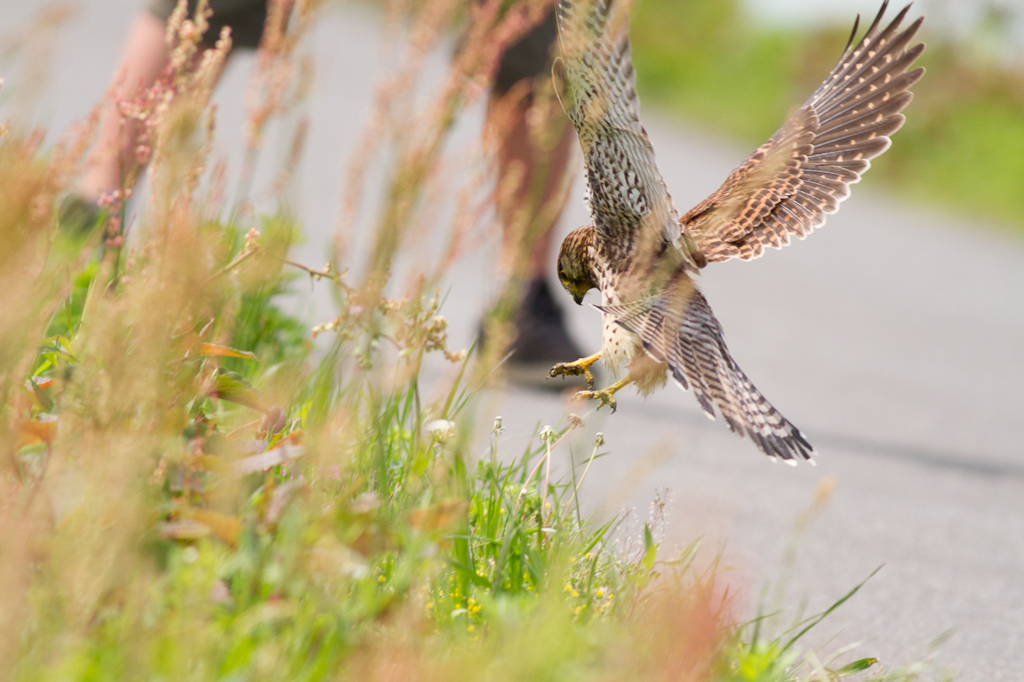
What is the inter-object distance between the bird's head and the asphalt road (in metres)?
0.27

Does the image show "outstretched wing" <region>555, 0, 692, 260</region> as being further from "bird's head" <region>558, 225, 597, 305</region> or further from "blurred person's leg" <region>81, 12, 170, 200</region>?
"blurred person's leg" <region>81, 12, 170, 200</region>

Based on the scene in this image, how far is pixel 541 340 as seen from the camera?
4.51 m

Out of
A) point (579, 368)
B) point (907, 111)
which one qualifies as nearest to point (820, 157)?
point (579, 368)

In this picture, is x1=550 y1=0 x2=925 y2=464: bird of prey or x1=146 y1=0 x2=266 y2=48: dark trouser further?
x1=146 y1=0 x2=266 y2=48: dark trouser

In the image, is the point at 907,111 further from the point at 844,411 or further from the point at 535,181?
the point at 535,181

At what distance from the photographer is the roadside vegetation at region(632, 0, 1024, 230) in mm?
14094

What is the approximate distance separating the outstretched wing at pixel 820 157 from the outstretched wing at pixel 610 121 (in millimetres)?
548

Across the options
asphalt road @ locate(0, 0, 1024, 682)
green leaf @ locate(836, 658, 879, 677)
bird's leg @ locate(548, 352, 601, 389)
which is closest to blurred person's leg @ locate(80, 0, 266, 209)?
asphalt road @ locate(0, 0, 1024, 682)

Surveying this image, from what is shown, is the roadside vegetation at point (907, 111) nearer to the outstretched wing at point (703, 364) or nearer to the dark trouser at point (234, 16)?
the dark trouser at point (234, 16)

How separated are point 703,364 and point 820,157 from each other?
0.96 meters

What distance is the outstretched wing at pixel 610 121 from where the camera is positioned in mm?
1910

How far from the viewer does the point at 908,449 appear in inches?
184

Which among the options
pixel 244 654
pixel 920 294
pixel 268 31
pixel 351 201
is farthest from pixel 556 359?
pixel 920 294

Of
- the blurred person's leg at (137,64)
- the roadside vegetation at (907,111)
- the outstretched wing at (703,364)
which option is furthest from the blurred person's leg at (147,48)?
the roadside vegetation at (907,111)
